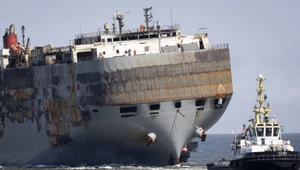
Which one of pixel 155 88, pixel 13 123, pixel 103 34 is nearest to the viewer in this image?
pixel 155 88

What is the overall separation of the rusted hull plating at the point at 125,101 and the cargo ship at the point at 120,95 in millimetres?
79

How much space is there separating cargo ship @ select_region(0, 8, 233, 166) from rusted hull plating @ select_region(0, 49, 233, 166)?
8 cm

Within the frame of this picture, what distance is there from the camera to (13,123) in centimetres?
9700

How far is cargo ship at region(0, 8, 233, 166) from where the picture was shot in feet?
279

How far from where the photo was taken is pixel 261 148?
Result: 2832 inches

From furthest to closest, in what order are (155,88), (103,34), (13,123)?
1. (13,123)
2. (103,34)
3. (155,88)

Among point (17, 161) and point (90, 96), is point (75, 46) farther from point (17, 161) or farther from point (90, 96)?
point (17, 161)

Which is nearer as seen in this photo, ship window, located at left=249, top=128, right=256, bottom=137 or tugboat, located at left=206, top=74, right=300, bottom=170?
tugboat, located at left=206, top=74, right=300, bottom=170

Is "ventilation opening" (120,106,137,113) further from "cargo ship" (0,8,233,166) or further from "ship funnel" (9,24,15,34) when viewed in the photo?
"ship funnel" (9,24,15,34)

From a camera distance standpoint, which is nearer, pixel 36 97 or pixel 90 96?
pixel 90 96

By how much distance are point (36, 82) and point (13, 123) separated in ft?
19.1

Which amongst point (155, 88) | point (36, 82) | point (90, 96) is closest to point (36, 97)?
point (36, 82)

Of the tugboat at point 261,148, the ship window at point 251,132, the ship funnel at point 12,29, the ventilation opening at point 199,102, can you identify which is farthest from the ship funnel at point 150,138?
the ship funnel at point 12,29

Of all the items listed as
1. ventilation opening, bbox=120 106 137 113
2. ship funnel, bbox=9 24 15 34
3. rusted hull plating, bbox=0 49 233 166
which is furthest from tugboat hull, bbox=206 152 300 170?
ship funnel, bbox=9 24 15 34
